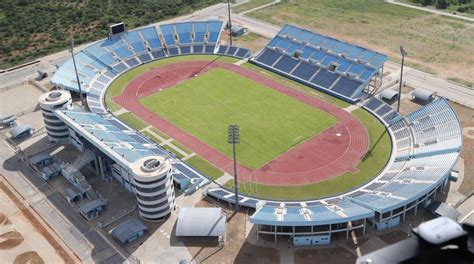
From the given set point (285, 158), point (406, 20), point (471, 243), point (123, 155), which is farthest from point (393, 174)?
point (406, 20)

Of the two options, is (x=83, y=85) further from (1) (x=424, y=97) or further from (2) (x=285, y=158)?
(1) (x=424, y=97)

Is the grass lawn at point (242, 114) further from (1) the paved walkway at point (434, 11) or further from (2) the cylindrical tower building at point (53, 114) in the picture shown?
(1) the paved walkway at point (434, 11)

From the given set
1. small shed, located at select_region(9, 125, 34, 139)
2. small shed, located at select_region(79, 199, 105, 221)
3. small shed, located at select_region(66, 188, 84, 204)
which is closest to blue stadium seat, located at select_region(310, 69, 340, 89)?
small shed, located at select_region(79, 199, 105, 221)

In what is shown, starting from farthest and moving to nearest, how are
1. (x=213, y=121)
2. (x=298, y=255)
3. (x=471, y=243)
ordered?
(x=213, y=121)
(x=298, y=255)
(x=471, y=243)

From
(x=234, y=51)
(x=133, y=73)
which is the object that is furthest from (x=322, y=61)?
(x=133, y=73)

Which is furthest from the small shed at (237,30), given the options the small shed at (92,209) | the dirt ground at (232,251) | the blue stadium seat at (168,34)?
the dirt ground at (232,251)

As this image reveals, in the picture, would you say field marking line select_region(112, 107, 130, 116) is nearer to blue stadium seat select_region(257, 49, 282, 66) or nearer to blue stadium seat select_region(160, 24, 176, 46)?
blue stadium seat select_region(160, 24, 176, 46)
